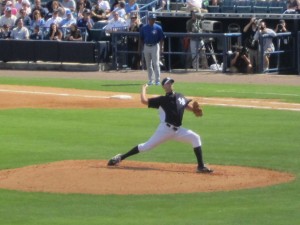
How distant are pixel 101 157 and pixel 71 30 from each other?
18606 millimetres

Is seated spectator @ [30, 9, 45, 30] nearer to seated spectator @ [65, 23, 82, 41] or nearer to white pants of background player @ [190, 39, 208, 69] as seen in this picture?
seated spectator @ [65, 23, 82, 41]

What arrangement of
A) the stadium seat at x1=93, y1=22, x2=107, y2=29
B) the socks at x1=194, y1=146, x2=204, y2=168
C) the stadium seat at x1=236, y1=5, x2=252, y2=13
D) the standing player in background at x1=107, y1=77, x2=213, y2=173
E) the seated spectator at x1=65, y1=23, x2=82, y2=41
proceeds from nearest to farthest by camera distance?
the standing player in background at x1=107, y1=77, x2=213, y2=173, the socks at x1=194, y1=146, x2=204, y2=168, the stadium seat at x1=236, y1=5, x2=252, y2=13, the seated spectator at x1=65, y1=23, x2=82, y2=41, the stadium seat at x1=93, y1=22, x2=107, y2=29

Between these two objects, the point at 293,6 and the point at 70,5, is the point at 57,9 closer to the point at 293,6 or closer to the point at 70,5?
the point at 70,5

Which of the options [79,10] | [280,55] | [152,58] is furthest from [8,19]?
[280,55]

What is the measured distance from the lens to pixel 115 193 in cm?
1259

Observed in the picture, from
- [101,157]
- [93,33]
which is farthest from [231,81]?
[101,157]

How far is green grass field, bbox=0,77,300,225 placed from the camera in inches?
436

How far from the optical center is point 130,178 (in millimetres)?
13656

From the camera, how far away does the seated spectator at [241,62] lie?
3112cm

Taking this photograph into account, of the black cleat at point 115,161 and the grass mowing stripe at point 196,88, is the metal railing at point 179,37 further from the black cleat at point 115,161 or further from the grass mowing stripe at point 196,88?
the black cleat at point 115,161

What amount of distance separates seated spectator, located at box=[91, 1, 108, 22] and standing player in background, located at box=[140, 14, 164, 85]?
671 centimetres

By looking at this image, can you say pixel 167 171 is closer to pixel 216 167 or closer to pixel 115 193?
pixel 216 167

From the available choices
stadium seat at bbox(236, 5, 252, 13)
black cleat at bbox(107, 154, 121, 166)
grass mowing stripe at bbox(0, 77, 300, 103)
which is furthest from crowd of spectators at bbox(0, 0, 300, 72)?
black cleat at bbox(107, 154, 121, 166)

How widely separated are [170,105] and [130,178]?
3.92ft
